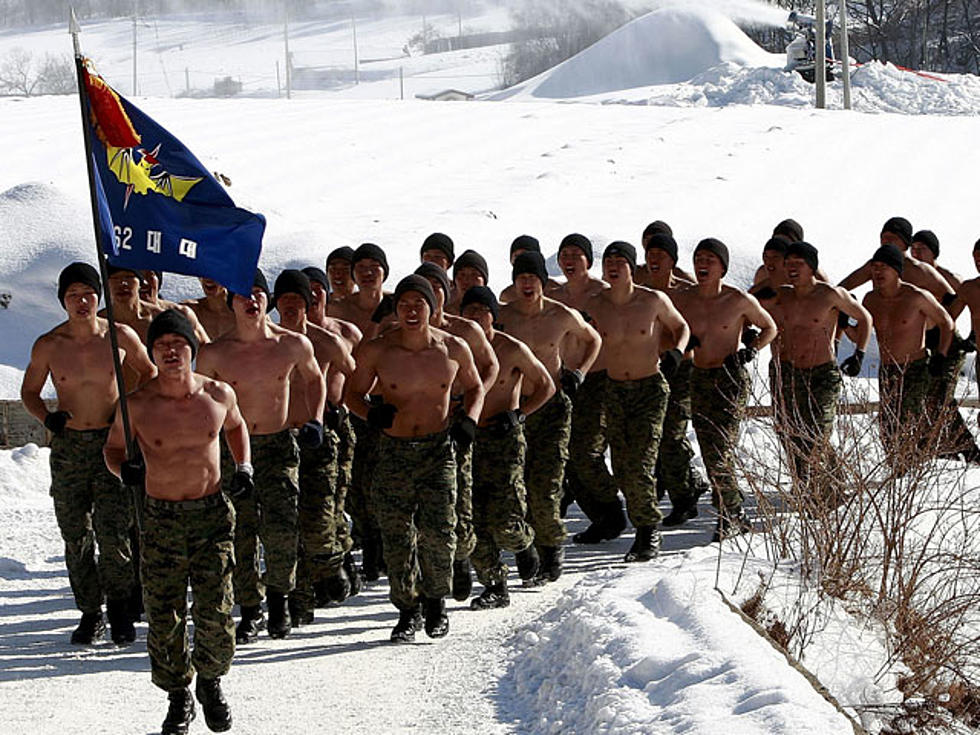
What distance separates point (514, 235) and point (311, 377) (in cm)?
1253

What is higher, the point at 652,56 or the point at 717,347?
the point at 652,56

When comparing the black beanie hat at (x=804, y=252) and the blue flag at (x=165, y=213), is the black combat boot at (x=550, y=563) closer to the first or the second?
the black beanie hat at (x=804, y=252)

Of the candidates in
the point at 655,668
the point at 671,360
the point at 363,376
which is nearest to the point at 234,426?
the point at 363,376

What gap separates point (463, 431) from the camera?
8.54 metres

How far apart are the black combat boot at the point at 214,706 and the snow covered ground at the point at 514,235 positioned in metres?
0.19

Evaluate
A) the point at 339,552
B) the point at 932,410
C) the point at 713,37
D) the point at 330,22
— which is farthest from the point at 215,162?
the point at 330,22

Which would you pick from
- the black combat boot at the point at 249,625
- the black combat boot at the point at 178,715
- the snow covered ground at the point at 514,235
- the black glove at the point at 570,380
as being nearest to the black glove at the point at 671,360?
the black glove at the point at 570,380

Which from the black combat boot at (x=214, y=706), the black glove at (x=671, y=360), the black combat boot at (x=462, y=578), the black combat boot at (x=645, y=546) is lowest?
the black combat boot at (x=645, y=546)

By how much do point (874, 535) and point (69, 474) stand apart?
4365mm

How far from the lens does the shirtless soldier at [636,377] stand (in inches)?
415

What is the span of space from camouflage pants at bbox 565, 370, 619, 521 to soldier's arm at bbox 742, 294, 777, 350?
1.15 meters

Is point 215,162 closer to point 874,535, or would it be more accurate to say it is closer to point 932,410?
point 932,410

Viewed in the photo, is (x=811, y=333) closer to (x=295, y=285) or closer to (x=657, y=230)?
(x=657, y=230)

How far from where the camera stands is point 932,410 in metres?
12.3
